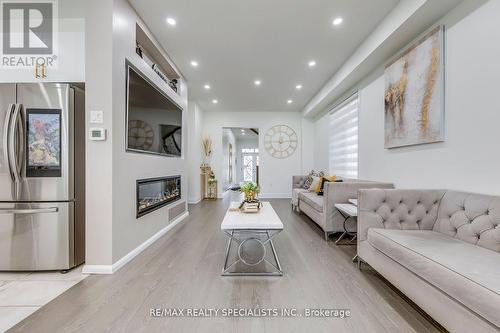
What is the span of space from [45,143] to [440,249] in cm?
366

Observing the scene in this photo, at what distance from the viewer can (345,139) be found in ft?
15.6

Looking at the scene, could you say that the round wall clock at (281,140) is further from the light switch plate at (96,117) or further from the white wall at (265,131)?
the light switch plate at (96,117)

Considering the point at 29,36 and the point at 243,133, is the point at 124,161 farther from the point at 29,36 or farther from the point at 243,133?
the point at 243,133

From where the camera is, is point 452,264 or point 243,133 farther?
point 243,133

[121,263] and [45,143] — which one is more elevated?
[45,143]

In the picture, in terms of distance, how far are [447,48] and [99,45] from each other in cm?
364

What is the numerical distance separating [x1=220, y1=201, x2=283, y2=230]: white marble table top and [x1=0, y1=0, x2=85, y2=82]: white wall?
2.35 metres

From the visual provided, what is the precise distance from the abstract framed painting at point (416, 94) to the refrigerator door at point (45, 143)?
155 inches

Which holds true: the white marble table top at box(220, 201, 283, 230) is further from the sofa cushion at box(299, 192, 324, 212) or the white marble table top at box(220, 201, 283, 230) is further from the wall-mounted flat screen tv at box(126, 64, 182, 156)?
the wall-mounted flat screen tv at box(126, 64, 182, 156)

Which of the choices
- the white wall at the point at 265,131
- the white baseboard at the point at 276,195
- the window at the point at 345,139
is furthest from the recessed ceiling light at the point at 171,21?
the white baseboard at the point at 276,195

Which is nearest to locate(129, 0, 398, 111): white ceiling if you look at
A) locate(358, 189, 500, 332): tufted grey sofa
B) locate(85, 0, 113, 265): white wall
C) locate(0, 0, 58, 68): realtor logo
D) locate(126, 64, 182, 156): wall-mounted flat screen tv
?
locate(85, 0, 113, 265): white wall

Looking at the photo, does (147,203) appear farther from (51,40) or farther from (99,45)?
(51,40)

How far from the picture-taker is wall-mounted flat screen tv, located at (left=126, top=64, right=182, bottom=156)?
102 inches

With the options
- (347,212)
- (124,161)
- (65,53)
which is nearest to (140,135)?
(124,161)
